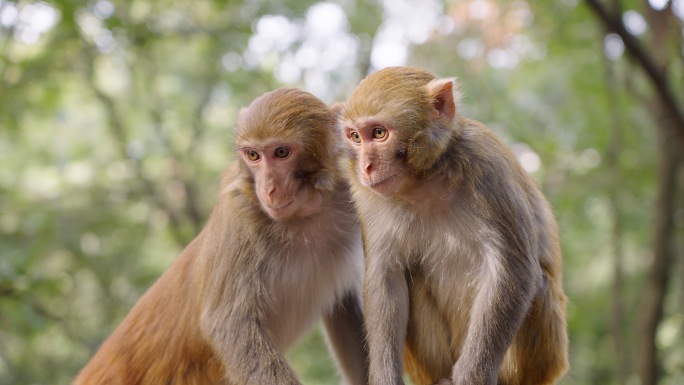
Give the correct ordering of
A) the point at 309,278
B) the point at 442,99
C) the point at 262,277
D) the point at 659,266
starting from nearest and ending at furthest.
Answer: the point at 442,99 < the point at 262,277 < the point at 309,278 < the point at 659,266

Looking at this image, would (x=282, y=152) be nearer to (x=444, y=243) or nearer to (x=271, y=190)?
(x=271, y=190)

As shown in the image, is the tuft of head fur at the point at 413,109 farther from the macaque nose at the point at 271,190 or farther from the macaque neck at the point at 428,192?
the macaque nose at the point at 271,190

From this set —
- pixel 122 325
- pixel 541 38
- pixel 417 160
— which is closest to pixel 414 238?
pixel 417 160

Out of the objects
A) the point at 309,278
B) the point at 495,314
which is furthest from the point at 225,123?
the point at 495,314

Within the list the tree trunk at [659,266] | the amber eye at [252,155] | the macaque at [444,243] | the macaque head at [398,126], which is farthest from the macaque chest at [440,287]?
the tree trunk at [659,266]

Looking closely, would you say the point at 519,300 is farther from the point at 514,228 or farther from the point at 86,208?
the point at 86,208

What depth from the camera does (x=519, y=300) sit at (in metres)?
3.82

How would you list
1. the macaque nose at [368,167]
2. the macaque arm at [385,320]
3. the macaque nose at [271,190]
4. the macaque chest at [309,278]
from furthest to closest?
the macaque chest at [309,278], the macaque nose at [271,190], the macaque arm at [385,320], the macaque nose at [368,167]

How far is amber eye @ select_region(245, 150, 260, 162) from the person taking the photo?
13.9ft

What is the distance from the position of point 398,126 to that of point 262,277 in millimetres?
1333

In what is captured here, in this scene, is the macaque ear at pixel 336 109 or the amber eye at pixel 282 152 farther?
the macaque ear at pixel 336 109

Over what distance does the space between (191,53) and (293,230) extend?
7795 mm

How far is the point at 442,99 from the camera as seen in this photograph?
153 inches

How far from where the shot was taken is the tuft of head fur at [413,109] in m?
3.77
